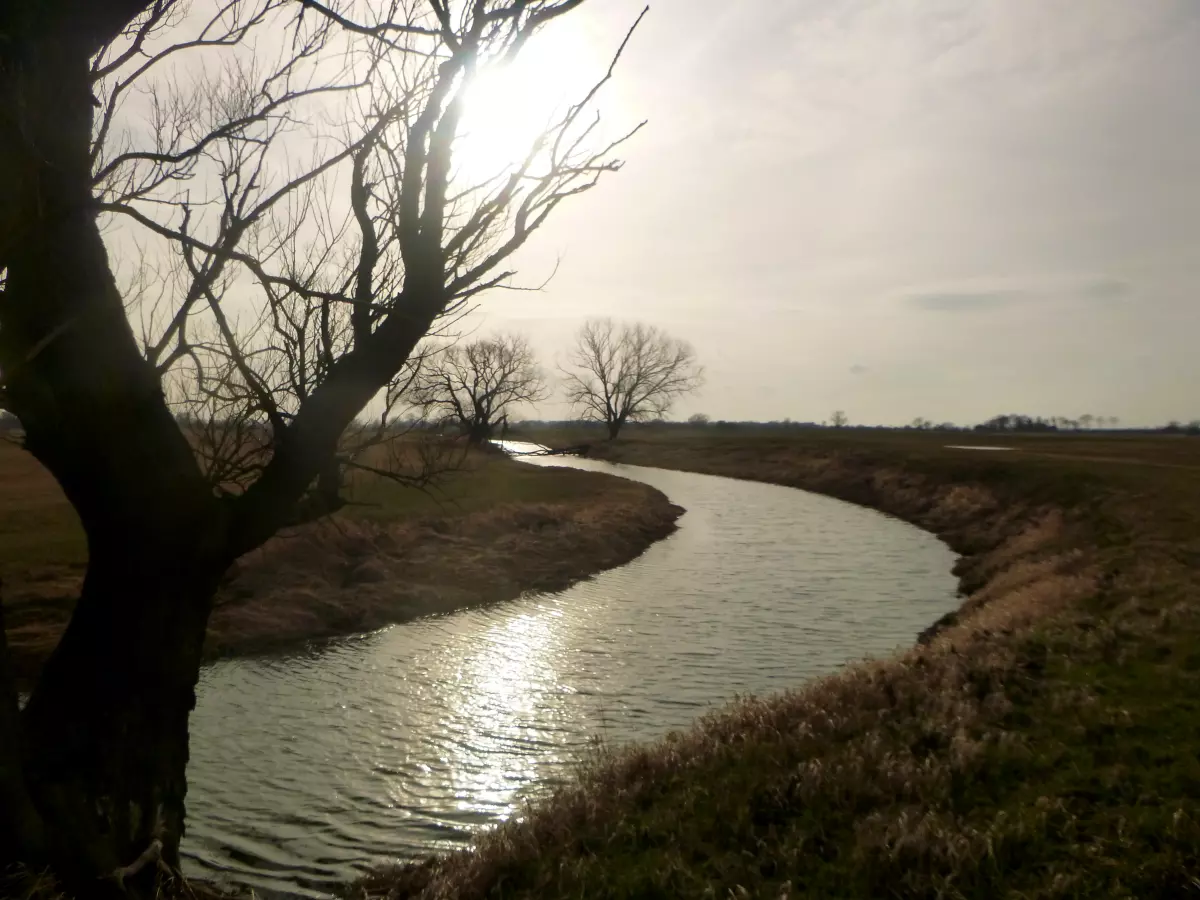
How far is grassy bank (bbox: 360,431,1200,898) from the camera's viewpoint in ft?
18.9

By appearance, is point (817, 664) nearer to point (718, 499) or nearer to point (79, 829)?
point (79, 829)

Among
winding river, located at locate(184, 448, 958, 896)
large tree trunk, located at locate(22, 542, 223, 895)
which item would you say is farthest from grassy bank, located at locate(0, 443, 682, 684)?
large tree trunk, located at locate(22, 542, 223, 895)

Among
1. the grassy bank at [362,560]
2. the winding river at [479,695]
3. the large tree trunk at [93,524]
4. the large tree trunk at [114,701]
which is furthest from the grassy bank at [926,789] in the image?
the grassy bank at [362,560]

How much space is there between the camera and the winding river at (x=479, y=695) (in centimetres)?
937

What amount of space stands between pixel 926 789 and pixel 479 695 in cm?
820

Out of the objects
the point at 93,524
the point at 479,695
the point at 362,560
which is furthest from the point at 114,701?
the point at 362,560

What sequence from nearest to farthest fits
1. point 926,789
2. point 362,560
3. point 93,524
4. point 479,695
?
point 93,524 < point 926,789 < point 479,695 < point 362,560

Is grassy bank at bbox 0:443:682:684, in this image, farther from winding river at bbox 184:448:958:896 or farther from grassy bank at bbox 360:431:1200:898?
grassy bank at bbox 360:431:1200:898

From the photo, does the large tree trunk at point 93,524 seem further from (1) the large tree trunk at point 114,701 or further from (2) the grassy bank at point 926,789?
(2) the grassy bank at point 926,789

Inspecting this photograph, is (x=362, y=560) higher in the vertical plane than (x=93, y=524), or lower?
lower

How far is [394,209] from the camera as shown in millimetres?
6211

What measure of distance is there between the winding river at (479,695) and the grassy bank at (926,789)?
173cm

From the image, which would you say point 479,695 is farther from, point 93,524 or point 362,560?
point 93,524

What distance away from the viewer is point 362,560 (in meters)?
21.6
